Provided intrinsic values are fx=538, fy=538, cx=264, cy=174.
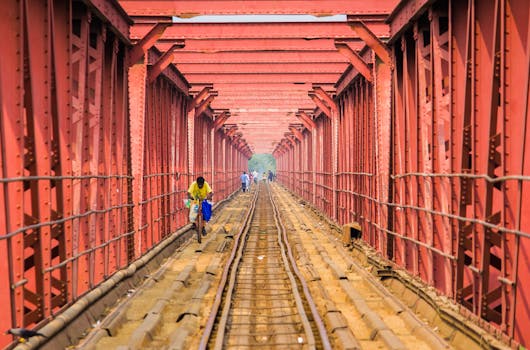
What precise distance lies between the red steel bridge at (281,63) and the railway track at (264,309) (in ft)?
6.16

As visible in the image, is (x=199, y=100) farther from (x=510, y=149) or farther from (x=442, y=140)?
(x=510, y=149)

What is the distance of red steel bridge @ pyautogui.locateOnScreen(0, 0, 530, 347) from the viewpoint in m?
5.39

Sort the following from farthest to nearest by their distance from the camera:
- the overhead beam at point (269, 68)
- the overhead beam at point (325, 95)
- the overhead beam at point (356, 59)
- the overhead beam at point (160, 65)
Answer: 1. the overhead beam at point (325, 95)
2. the overhead beam at point (269, 68)
3. the overhead beam at point (356, 59)
4. the overhead beam at point (160, 65)

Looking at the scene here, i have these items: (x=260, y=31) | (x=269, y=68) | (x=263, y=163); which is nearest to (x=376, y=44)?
(x=260, y=31)

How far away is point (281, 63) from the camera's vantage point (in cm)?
1544

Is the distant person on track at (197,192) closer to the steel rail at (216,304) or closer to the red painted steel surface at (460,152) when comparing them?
the steel rail at (216,304)

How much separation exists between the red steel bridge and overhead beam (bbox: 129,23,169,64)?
4cm

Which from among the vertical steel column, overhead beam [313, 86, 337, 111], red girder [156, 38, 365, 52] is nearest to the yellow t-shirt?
red girder [156, 38, 365, 52]

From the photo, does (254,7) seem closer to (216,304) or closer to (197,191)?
(197,191)

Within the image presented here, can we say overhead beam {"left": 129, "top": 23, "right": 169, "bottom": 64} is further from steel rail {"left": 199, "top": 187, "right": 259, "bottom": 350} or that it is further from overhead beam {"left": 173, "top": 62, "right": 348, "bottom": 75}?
overhead beam {"left": 173, "top": 62, "right": 348, "bottom": 75}

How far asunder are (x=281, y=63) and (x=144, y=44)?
5.60 meters

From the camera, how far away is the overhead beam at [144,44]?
10617 mm

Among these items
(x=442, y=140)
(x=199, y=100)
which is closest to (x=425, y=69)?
(x=442, y=140)

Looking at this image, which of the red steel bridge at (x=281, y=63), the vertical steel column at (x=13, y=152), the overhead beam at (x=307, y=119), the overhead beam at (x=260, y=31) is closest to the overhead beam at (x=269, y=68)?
the red steel bridge at (x=281, y=63)
